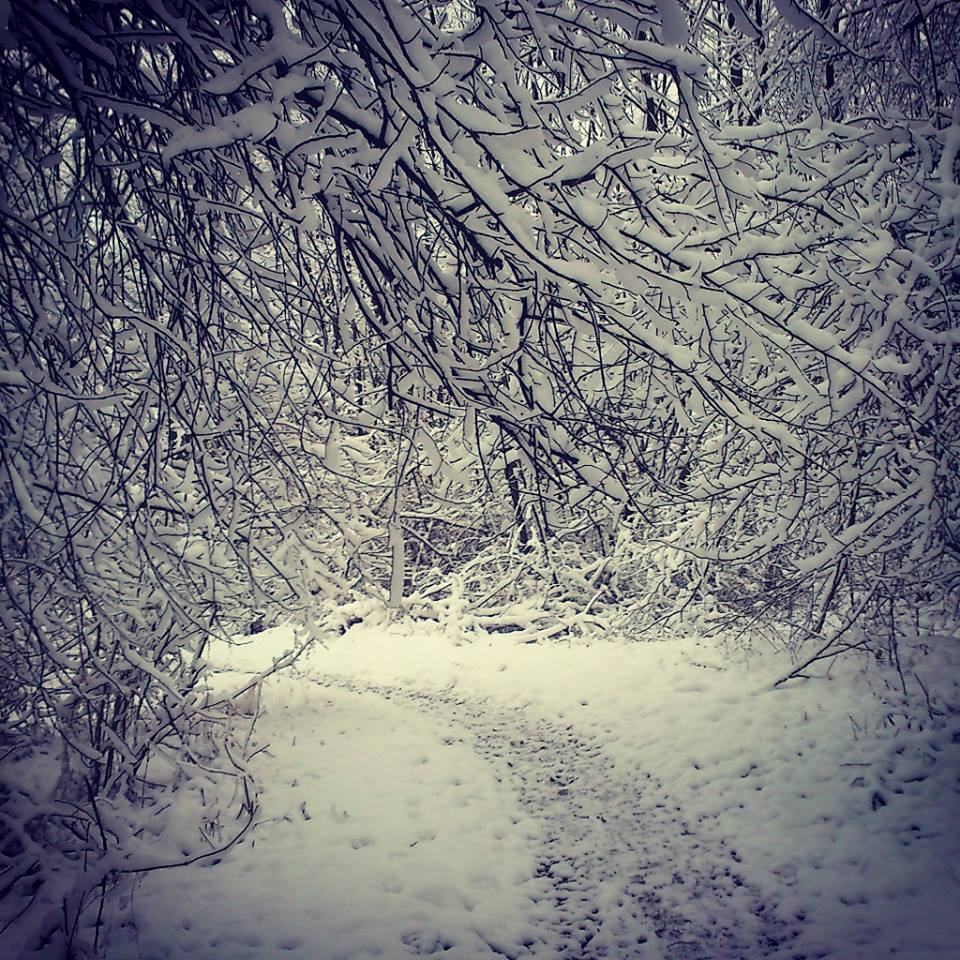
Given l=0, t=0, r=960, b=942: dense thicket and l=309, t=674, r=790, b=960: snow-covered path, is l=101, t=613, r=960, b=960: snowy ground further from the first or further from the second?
l=0, t=0, r=960, b=942: dense thicket

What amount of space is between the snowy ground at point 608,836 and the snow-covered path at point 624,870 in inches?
0.6

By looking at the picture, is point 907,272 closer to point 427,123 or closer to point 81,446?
point 427,123

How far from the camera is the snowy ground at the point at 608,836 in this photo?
3.57 meters

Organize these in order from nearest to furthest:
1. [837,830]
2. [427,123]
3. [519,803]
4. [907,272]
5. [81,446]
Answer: [427,123], [81,446], [907,272], [837,830], [519,803]

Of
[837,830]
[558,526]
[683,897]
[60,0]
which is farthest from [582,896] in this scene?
[60,0]

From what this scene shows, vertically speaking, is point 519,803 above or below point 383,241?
below

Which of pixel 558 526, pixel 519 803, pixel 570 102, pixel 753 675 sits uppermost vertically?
pixel 570 102

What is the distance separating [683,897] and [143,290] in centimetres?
437

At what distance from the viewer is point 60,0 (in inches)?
81.4

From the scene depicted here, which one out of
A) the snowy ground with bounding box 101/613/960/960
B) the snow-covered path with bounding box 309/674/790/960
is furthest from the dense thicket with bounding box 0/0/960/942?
the snow-covered path with bounding box 309/674/790/960

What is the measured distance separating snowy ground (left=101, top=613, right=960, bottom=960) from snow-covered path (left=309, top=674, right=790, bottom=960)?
0.6 inches

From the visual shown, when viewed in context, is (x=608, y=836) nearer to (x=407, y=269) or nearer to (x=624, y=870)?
(x=624, y=870)

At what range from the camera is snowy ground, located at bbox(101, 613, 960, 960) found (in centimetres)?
357

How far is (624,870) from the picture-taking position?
4.25 metres
